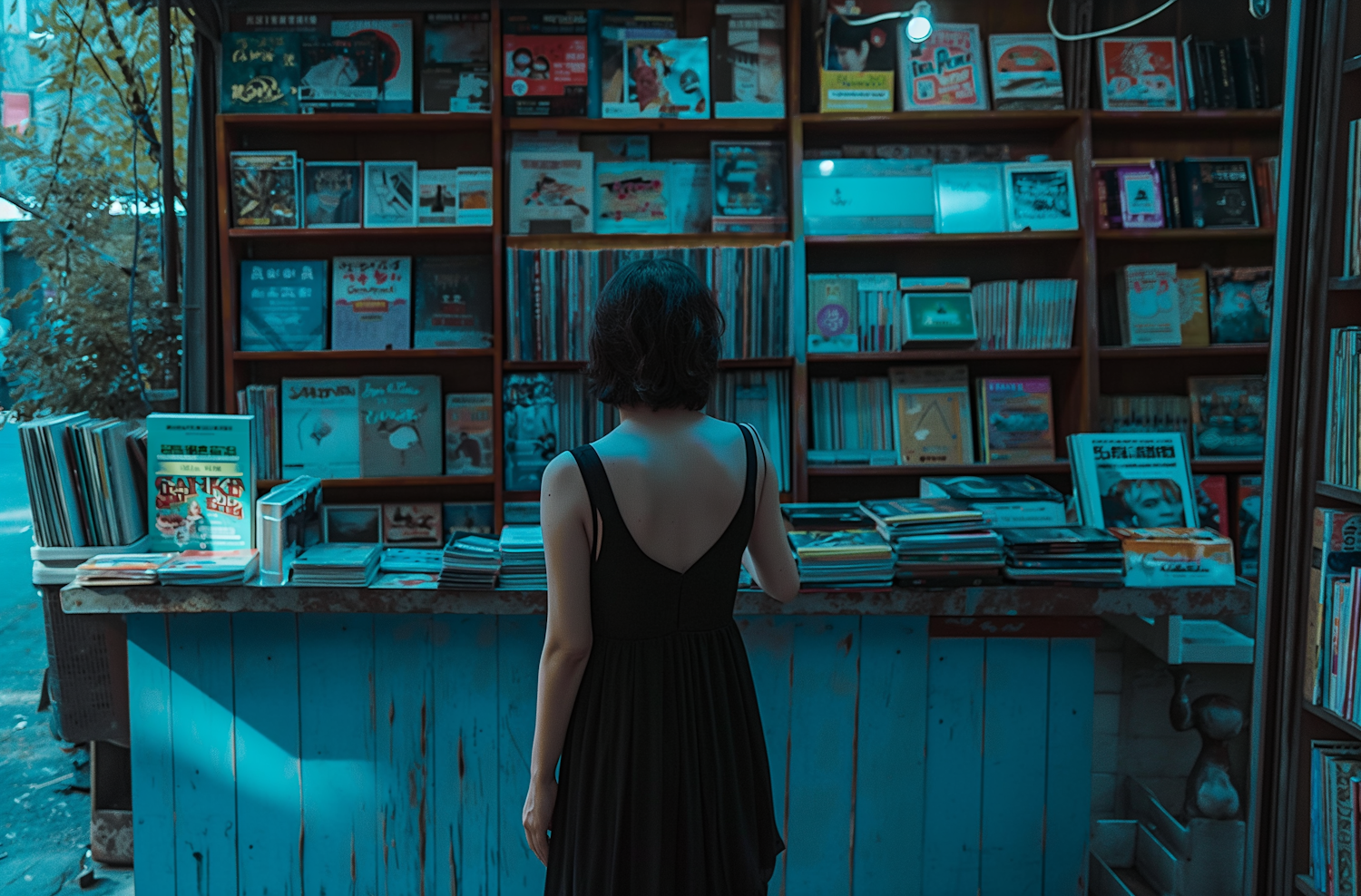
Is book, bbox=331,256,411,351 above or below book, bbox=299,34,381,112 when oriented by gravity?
below

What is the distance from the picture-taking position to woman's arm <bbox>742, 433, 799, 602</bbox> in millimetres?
1406

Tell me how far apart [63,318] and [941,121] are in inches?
134

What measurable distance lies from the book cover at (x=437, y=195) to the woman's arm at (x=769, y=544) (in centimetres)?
233

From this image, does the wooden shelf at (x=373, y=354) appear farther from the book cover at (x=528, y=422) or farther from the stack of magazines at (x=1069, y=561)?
the stack of magazines at (x=1069, y=561)

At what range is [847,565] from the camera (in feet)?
6.07

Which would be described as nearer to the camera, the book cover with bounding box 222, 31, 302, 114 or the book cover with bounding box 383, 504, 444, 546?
the book cover with bounding box 222, 31, 302, 114

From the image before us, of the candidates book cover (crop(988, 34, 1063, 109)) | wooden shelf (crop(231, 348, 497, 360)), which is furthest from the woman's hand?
book cover (crop(988, 34, 1063, 109))

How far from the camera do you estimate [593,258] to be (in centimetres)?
331

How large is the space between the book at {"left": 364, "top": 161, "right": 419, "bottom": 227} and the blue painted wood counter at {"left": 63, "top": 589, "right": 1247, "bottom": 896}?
1877mm

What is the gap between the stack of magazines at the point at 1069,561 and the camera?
1881mm

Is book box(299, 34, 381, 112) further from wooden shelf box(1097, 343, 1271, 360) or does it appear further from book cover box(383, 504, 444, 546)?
wooden shelf box(1097, 343, 1271, 360)

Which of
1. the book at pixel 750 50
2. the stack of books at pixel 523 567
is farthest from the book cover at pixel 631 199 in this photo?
the stack of books at pixel 523 567

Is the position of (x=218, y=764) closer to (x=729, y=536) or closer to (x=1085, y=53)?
(x=729, y=536)

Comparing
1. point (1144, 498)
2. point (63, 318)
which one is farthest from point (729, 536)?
point (63, 318)
